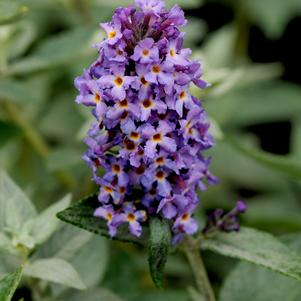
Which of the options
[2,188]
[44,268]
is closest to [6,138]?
[2,188]

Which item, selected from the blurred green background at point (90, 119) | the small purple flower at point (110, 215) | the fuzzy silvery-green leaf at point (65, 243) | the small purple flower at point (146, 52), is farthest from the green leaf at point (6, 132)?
the small purple flower at point (146, 52)

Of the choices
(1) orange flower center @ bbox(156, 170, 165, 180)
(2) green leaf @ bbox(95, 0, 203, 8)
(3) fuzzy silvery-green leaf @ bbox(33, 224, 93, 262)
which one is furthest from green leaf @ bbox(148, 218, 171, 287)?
(2) green leaf @ bbox(95, 0, 203, 8)

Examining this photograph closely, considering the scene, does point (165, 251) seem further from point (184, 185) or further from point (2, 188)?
point (2, 188)

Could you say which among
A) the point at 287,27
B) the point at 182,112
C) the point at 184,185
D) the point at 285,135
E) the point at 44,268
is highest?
the point at 182,112

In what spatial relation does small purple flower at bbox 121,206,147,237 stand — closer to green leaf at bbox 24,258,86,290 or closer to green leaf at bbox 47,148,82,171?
green leaf at bbox 24,258,86,290

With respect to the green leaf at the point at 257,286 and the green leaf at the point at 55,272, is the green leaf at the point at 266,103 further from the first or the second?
the green leaf at the point at 55,272

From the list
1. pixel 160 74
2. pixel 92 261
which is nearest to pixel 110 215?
pixel 160 74
